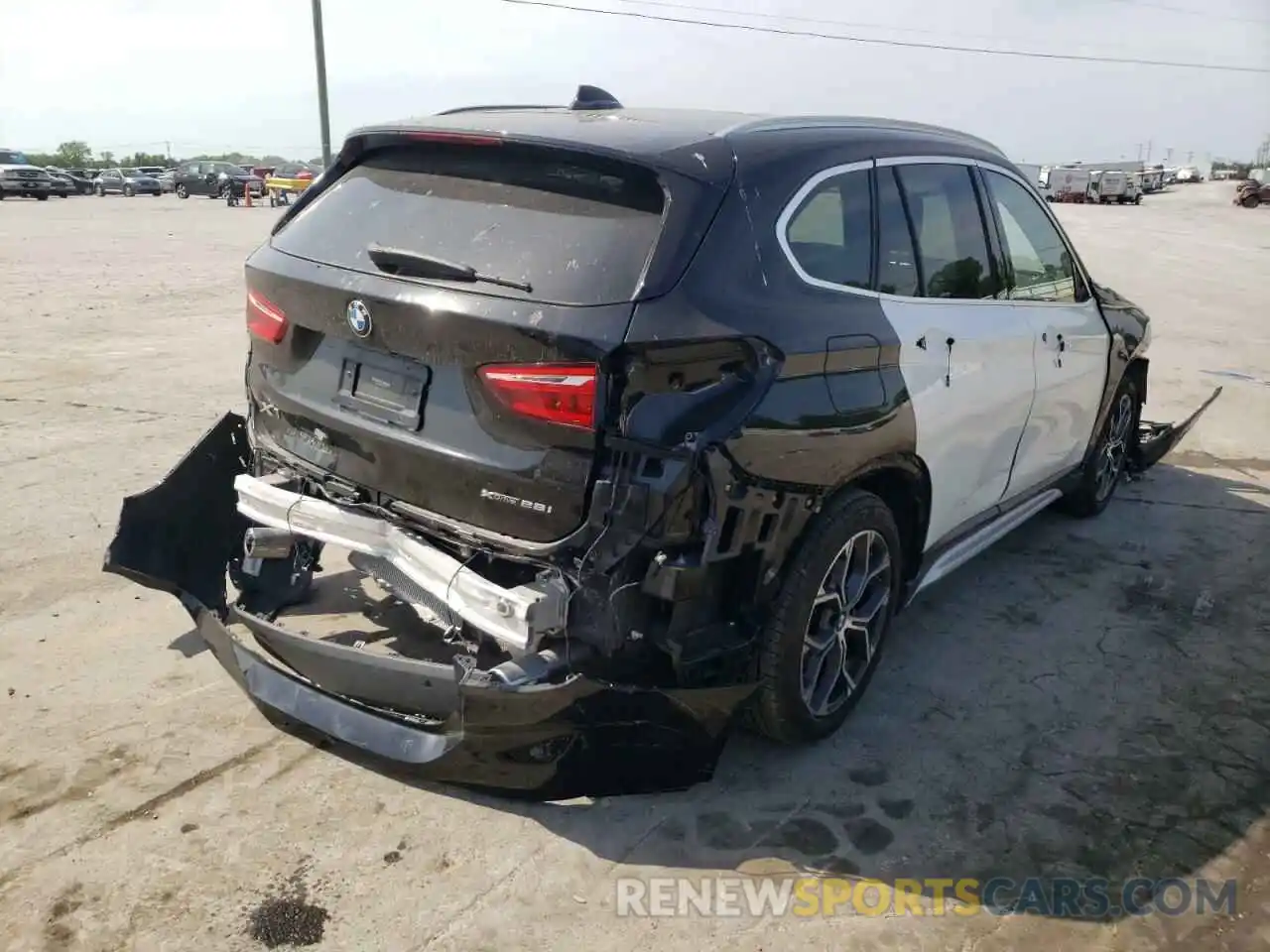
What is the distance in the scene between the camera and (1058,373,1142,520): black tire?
573 centimetres

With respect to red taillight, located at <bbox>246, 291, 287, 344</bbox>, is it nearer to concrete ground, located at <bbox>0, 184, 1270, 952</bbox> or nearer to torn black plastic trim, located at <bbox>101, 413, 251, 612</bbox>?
torn black plastic trim, located at <bbox>101, 413, 251, 612</bbox>

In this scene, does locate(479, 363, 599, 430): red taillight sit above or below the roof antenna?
below

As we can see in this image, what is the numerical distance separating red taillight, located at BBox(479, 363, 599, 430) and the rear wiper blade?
9.3 inches

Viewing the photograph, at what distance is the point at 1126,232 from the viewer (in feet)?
97.4

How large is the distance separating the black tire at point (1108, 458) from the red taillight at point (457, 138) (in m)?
3.88

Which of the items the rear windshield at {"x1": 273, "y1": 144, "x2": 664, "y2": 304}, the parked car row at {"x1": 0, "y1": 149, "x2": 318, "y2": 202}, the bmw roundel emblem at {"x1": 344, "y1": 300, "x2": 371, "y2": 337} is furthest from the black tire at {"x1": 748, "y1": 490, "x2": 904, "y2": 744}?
the parked car row at {"x1": 0, "y1": 149, "x2": 318, "y2": 202}

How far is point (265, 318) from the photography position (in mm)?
3525

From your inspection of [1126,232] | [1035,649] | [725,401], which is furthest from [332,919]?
[1126,232]

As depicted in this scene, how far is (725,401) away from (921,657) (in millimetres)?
1926

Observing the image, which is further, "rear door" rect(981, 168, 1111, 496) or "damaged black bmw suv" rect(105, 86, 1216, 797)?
"rear door" rect(981, 168, 1111, 496)

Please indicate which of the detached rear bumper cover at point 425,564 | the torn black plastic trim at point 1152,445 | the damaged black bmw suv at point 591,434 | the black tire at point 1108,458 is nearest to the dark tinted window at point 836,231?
the damaged black bmw suv at point 591,434

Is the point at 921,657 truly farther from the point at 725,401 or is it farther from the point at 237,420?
the point at 237,420

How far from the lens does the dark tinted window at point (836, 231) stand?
10.5 feet

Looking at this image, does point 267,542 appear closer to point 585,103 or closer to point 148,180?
point 585,103
